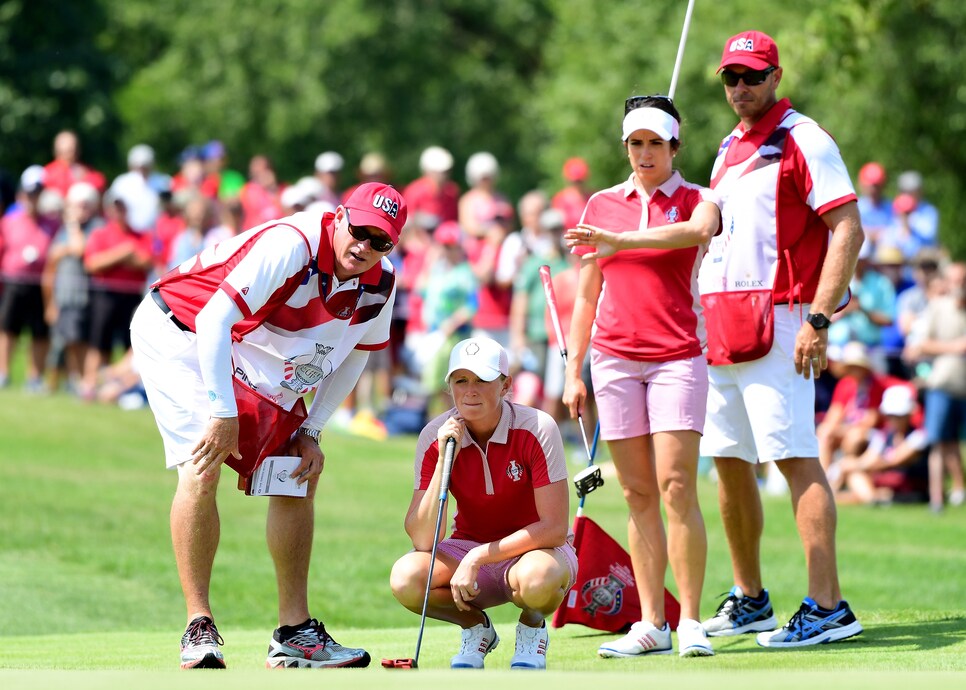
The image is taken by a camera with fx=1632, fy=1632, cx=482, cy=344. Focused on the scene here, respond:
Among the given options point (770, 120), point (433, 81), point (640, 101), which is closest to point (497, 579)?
point (640, 101)

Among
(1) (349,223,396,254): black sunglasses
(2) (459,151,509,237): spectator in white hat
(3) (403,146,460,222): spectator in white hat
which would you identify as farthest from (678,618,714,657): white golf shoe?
(3) (403,146,460,222): spectator in white hat

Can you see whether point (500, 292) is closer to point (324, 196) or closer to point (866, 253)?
point (324, 196)

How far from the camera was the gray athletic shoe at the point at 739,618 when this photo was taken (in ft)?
26.0

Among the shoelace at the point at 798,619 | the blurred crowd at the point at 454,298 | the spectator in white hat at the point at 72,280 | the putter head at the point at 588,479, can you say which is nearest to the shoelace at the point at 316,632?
the putter head at the point at 588,479

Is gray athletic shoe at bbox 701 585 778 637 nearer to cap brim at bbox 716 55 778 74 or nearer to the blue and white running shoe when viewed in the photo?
the blue and white running shoe

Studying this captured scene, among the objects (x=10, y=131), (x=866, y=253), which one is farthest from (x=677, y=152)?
(x=10, y=131)

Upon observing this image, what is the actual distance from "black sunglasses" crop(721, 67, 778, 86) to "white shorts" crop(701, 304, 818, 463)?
106 cm

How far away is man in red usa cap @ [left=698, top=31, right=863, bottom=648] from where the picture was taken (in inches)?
293

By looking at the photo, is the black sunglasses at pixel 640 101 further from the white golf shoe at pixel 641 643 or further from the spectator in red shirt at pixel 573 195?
the spectator in red shirt at pixel 573 195

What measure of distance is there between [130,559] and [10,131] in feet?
66.2

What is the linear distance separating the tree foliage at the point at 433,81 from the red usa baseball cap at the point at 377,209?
10.1 meters

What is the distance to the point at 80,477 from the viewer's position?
1402cm

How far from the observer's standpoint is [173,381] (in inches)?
279

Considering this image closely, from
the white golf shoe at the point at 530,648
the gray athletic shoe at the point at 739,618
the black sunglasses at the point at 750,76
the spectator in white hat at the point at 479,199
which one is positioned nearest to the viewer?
the white golf shoe at the point at 530,648
